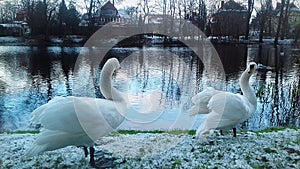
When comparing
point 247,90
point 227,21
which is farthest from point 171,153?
point 227,21

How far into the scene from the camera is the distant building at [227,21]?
44375 millimetres

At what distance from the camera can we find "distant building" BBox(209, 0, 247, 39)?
146ft

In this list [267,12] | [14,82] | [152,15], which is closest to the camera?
[14,82]

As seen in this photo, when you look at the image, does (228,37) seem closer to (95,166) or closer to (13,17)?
(13,17)

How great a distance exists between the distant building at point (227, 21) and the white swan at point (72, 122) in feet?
135

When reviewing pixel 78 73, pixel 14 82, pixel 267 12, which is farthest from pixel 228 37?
pixel 14 82

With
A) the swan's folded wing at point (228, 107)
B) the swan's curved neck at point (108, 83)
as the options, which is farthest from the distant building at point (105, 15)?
the swan's curved neck at point (108, 83)

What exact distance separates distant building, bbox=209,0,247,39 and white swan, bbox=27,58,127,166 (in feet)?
135

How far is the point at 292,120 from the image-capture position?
8422 millimetres

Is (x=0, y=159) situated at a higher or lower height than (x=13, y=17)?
lower

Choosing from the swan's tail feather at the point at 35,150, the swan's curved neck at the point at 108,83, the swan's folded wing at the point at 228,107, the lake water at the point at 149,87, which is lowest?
the lake water at the point at 149,87

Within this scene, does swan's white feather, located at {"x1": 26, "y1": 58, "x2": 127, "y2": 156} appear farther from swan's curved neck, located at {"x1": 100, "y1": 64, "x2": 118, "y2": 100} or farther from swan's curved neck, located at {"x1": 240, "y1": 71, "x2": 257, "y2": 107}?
swan's curved neck, located at {"x1": 240, "y1": 71, "x2": 257, "y2": 107}

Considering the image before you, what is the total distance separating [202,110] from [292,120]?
429cm

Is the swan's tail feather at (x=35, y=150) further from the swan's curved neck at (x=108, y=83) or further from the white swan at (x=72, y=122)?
the swan's curved neck at (x=108, y=83)
